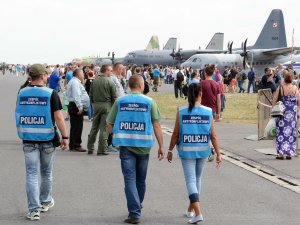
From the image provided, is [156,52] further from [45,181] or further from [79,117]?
[45,181]

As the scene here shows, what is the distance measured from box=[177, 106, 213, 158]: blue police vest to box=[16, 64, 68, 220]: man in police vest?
1.32 m

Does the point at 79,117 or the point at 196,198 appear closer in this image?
the point at 196,198

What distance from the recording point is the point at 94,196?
28.5 feet

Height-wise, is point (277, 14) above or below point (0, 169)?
above

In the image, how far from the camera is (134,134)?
727cm

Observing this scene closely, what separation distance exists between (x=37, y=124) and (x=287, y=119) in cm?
650

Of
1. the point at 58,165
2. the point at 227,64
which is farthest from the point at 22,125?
the point at 227,64

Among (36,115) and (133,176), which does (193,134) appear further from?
(36,115)

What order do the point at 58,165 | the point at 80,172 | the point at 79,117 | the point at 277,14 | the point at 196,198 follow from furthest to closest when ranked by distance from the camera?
the point at 277,14, the point at 79,117, the point at 58,165, the point at 80,172, the point at 196,198

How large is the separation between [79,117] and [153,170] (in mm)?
3338

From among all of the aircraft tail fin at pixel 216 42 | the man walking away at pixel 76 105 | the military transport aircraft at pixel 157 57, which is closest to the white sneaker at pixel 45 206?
the man walking away at pixel 76 105

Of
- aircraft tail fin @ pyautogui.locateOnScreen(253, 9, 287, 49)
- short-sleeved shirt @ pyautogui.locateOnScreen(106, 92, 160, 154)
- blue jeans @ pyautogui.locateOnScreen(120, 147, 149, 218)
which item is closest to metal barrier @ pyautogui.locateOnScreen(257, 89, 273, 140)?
short-sleeved shirt @ pyautogui.locateOnScreen(106, 92, 160, 154)

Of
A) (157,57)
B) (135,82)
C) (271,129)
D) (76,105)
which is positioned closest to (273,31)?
(157,57)

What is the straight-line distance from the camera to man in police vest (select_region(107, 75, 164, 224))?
284 inches
